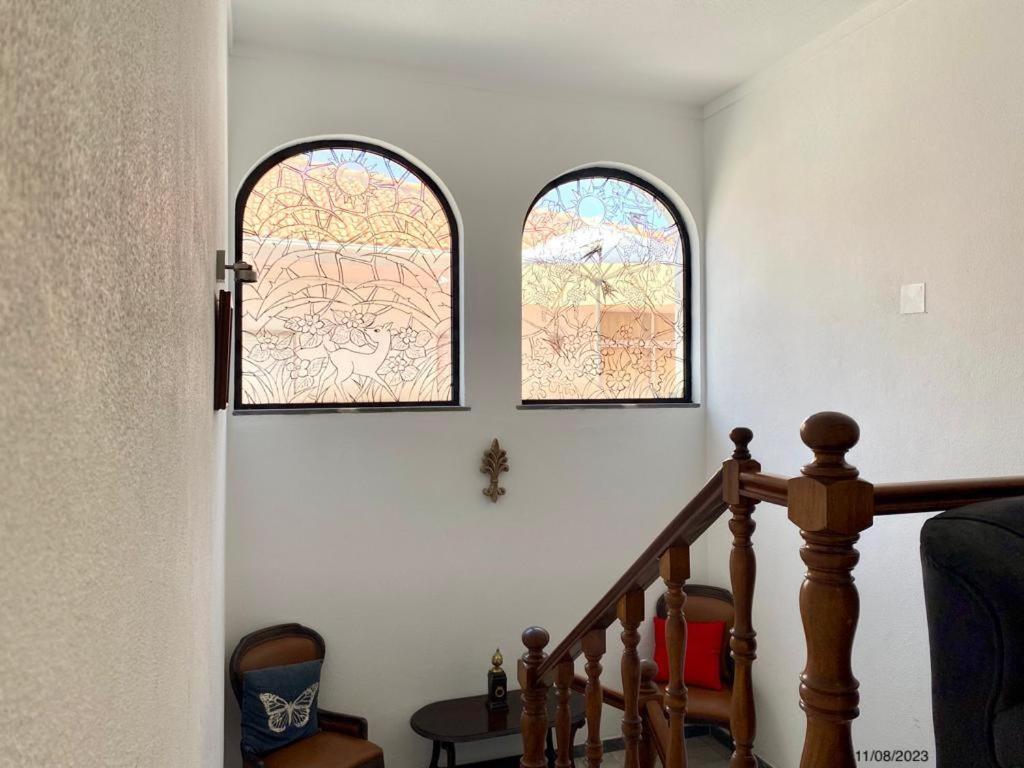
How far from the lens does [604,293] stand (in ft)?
13.7

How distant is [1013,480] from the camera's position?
1170 millimetres

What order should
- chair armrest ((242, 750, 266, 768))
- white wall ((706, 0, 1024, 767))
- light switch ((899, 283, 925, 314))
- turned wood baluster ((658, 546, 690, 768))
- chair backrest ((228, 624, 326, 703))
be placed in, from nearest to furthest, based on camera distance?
turned wood baluster ((658, 546, 690, 768))
white wall ((706, 0, 1024, 767))
light switch ((899, 283, 925, 314))
chair armrest ((242, 750, 266, 768))
chair backrest ((228, 624, 326, 703))

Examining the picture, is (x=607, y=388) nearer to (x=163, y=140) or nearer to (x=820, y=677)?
(x=820, y=677)

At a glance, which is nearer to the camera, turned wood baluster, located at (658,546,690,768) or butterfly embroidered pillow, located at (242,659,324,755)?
turned wood baluster, located at (658,546,690,768)

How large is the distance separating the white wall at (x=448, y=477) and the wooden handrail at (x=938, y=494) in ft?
9.19

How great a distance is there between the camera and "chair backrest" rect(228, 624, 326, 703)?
324 cm

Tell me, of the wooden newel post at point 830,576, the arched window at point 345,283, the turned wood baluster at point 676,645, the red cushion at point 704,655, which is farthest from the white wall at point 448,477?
the wooden newel post at point 830,576

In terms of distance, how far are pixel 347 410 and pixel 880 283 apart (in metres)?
2.50

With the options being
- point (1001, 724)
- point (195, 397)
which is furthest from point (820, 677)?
point (195, 397)

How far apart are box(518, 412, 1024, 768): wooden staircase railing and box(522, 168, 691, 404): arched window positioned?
2.16 metres

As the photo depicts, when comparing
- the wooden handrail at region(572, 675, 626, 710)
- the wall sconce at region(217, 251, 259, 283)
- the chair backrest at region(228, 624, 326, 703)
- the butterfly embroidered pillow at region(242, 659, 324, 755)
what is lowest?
the butterfly embroidered pillow at region(242, 659, 324, 755)

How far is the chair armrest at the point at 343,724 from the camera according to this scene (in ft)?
10.8

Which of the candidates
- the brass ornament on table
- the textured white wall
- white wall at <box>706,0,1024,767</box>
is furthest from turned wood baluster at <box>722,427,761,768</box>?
the brass ornament on table

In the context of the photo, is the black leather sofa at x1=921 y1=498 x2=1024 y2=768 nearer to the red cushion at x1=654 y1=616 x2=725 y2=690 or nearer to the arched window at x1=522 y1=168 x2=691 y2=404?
the red cushion at x1=654 y1=616 x2=725 y2=690
